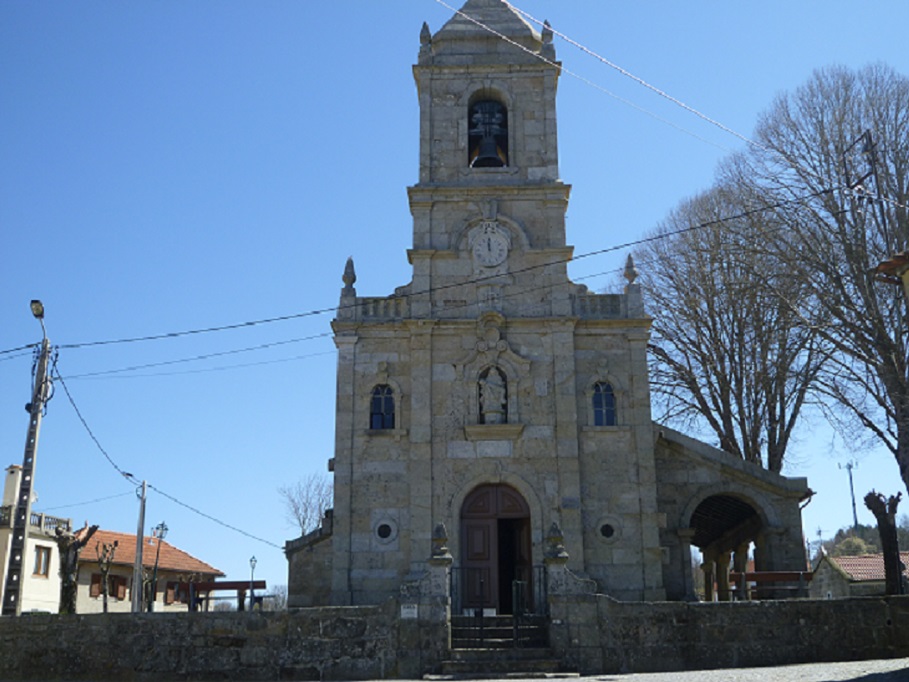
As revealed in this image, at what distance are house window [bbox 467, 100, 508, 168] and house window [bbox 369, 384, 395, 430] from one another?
648 cm

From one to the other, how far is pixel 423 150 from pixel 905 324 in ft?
39.8

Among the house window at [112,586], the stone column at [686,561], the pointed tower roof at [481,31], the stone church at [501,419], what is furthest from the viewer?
the house window at [112,586]

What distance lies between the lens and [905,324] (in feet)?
68.2

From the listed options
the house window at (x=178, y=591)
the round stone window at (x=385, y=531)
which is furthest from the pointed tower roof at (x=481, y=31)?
the house window at (x=178, y=591)

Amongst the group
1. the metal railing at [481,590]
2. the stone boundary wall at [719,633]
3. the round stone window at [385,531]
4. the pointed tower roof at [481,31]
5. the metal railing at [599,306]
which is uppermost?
the pointed tower roof at [481,31]

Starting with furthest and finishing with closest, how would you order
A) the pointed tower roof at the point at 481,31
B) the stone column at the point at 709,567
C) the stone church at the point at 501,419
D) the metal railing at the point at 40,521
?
the metal railing at the point at 40,521, the stone column at the point at 709,567, the pointed tower roof at the point at 481,31, the stone church at the point at 501,419

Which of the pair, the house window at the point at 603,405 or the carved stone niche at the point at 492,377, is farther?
the house window at the point at 603,405

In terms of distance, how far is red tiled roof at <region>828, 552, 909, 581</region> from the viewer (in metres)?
36.8

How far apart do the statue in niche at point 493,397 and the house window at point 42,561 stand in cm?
Result: 2499

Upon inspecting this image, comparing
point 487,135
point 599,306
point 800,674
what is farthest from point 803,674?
point 487,135

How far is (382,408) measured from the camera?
22.0 metres

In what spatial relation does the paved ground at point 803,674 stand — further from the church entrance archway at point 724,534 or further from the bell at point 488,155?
the bell at point 488,155

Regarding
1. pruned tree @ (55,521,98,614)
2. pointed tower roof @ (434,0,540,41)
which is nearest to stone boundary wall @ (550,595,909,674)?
pruned tree @ (55,521,98,614)

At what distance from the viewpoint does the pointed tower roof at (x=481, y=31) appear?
2470 cm
